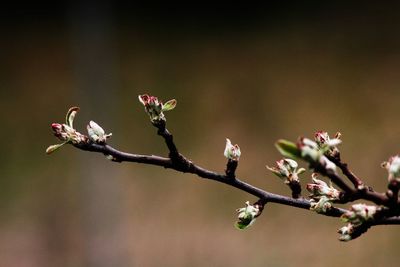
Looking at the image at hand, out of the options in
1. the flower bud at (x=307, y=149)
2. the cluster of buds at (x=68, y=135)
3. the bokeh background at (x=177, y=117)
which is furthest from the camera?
the bokeh background at (x=177, y=117)

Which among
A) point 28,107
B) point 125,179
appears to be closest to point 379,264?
point 125,179

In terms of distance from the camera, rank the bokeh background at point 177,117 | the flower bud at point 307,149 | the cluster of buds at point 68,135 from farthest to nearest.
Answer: the bokeh background at point 177,117, the cluster of buds at point 68,135, the flower bud at point 307,149

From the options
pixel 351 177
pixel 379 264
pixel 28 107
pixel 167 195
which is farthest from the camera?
pixel 28 107


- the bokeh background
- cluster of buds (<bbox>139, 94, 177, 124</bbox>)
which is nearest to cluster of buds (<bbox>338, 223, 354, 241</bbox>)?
cluster of buds (<bbox>139, 94, 177, 124</bbox>)

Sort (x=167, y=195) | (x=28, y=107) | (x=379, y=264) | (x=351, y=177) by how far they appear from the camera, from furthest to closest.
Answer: (x=28, y=107) < (x=167, y=195) < (x=379, y=264) < (x=351, y=177)

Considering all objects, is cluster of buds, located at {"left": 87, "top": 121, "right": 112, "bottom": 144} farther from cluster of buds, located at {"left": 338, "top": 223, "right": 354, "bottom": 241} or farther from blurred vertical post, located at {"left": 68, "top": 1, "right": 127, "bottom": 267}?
blurred vertical post, located at {"left": 68, "top": 1, "right": 127, "bottom": 267}

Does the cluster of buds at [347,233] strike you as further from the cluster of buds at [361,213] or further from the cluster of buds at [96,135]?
the cluster of buds at [96,135]

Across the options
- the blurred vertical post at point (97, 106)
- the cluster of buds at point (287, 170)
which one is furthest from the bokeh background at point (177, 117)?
the cluster of buds at point (287, 170)

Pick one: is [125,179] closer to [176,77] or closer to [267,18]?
[176,77]

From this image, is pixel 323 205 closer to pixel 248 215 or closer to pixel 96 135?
pixel 248 215
